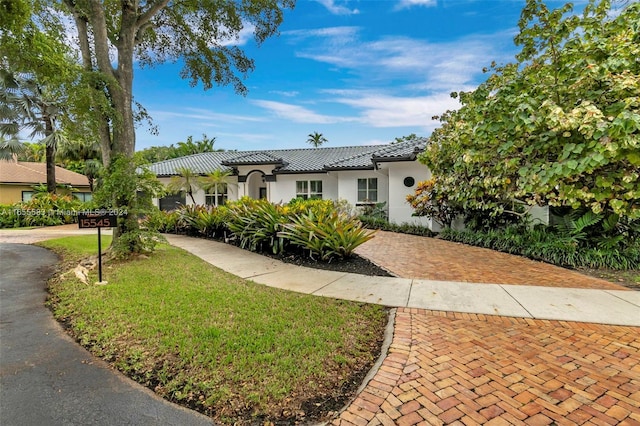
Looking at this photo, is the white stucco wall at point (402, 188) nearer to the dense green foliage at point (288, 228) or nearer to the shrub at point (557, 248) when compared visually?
the shrub at point (557, 248)

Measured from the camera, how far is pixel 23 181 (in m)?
24.0

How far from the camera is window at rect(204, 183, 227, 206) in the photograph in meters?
19.8

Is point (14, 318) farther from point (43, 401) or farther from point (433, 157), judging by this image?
point (433, 157)

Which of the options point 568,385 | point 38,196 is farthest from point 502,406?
point 38,196

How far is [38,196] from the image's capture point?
1880 cm

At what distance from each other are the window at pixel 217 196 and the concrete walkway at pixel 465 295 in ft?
43.6

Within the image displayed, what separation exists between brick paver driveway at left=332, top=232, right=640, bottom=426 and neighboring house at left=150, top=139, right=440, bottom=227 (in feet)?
33.3

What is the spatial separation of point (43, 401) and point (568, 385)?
15.4 feet

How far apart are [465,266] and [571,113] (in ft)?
14.0

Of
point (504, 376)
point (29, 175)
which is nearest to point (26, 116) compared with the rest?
point (29, 175)

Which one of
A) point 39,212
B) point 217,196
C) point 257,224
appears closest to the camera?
point 257,224

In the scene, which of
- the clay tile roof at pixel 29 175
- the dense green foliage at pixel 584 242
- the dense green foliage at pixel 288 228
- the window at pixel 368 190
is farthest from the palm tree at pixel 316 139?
the dense green foliage at pixel 584 242

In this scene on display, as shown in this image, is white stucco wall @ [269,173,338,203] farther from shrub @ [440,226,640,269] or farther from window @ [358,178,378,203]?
shrub @ [440,226,640,269]

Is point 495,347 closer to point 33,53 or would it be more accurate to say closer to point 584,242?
point 584,242
